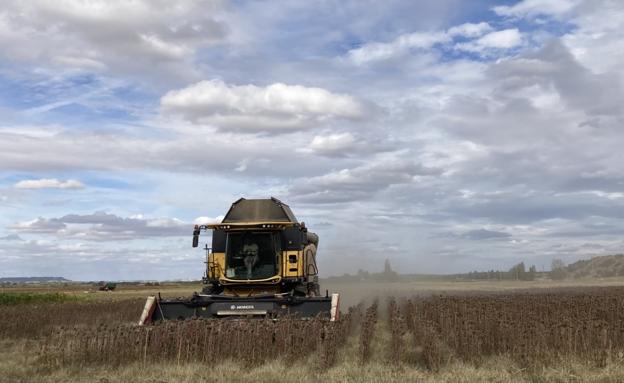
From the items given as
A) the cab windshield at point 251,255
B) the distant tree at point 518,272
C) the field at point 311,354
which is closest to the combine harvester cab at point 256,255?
the cab windshield at point 251,255

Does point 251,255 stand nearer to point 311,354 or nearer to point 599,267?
point 311,354

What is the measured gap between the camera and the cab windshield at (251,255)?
58.6ft

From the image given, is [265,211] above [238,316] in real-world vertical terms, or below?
above

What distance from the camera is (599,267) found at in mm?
139375

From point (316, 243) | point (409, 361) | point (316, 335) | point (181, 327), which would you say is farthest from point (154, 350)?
point (316, 243)

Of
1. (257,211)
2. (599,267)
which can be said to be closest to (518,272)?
(599,267)

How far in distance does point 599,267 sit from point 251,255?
138300 millimetres

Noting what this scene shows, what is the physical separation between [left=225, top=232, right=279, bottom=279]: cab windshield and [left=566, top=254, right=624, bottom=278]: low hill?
12745 centimetres

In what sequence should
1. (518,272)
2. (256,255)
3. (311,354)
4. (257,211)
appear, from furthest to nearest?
(518,272)
(257,211)
(256,255)
(311,354)

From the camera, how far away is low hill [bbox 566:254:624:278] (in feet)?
438

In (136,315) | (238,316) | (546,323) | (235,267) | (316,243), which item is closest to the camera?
(546,323)

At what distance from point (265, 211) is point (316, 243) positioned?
20.6ft

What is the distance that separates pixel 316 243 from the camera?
2467 centimetres

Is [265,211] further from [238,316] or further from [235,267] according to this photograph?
[238,316]
